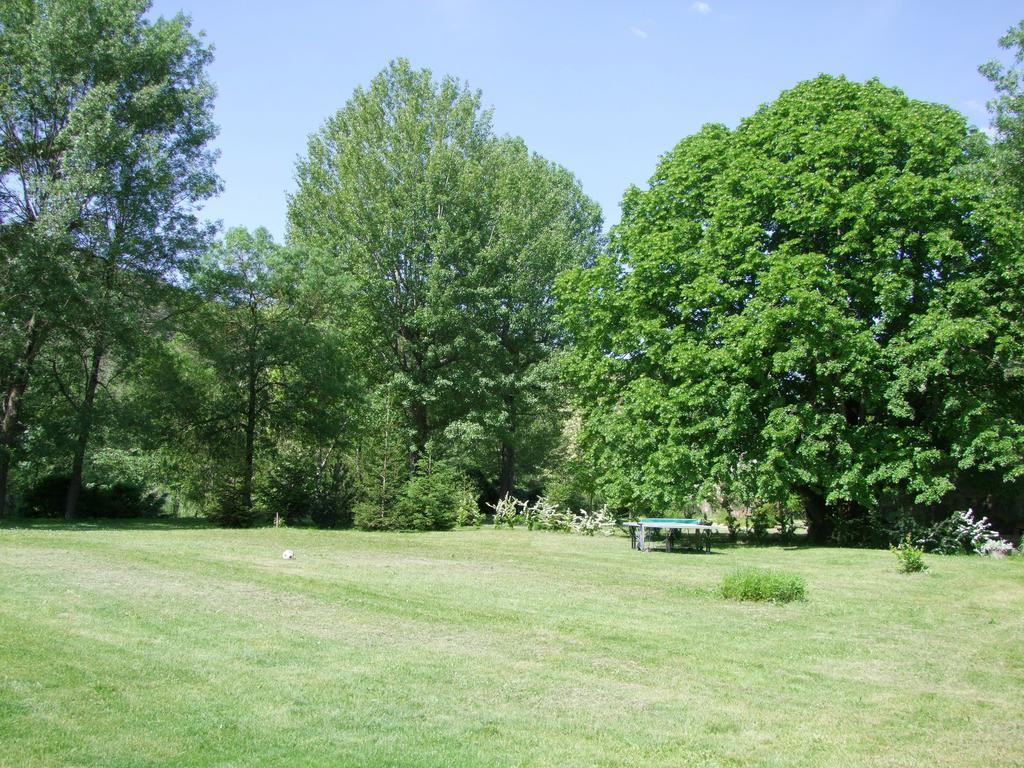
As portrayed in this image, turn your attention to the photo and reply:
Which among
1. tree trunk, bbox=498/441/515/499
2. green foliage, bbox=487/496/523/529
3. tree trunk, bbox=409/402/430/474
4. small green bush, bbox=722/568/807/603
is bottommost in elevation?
small green bush, bbox=722/568/807/603

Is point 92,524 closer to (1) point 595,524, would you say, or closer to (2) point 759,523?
(1) point 595,524

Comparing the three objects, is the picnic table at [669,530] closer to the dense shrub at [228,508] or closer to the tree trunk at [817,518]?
the tree trunk at [817,518]

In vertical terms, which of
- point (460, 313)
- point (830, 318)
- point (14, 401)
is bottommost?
point (14, 401)

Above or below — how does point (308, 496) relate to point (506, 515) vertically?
above

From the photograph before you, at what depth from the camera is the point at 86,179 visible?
883 inches

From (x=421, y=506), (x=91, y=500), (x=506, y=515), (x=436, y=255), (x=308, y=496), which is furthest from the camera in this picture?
(x=436, y=255)

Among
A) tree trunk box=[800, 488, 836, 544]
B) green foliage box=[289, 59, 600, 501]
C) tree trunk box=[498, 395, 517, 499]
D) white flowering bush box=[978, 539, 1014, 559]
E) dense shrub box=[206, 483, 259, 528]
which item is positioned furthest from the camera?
tree trunk box=[498, 395, 517, 499]

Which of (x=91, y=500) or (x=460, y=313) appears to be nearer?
(x=91, y=500)

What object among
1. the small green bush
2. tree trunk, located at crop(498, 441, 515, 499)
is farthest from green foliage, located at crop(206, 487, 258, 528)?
the small green bush

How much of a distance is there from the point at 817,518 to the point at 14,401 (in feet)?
76.5

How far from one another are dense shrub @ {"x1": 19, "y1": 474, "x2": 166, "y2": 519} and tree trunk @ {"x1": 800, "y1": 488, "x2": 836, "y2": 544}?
22589mm

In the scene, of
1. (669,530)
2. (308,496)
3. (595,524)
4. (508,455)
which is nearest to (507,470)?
(508,455)

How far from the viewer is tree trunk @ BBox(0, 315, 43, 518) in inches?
922

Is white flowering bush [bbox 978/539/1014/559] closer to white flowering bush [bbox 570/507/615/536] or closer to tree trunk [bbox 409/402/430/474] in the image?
white flowering bush [bbox 570/507/615/536]
